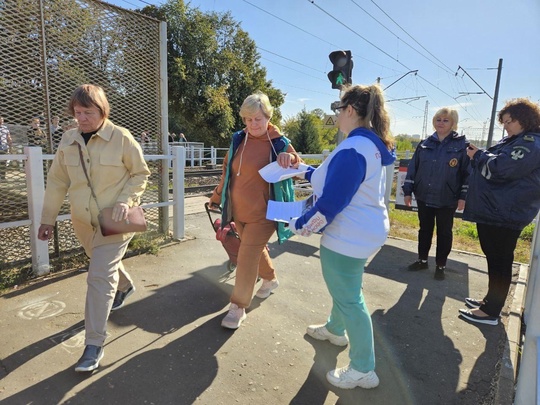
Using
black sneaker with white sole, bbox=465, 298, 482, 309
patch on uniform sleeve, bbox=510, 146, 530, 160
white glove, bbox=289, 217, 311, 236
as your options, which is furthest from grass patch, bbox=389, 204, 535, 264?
white glove, bbox=289, 217, 311, 236

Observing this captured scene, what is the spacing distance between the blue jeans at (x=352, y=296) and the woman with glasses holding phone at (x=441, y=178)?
227cm

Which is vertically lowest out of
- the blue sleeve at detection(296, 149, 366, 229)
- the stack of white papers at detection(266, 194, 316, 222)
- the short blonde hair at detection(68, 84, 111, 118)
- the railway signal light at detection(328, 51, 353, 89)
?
the stack of white papers at detection(266, 194, 316, 222)

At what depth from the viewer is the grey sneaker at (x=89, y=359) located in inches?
Result: 87.9

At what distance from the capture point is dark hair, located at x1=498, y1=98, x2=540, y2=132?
286 centimetres

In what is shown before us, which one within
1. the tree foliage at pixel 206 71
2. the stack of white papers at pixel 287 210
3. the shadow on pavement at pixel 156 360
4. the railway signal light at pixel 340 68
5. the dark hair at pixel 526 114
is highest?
the tree foliage at pixel 206 71

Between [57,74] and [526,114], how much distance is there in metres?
4.48

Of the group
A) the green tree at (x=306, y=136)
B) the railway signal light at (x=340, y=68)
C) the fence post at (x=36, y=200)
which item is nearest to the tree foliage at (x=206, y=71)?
the green tree at (x=306, y=136)

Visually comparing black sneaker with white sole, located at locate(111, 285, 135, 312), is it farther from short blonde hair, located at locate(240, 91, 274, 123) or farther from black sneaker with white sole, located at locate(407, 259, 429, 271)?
black sneaker with white sole, located at locate(407, 259, 429, 271)

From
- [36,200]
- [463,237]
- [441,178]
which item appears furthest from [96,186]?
[463,237]

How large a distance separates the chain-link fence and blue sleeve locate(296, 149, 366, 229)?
3.05 m

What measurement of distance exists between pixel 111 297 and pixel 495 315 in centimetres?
314

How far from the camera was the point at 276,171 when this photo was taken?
8.80 ft

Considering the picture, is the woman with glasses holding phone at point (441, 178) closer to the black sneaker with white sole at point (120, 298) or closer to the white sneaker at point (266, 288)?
the white sneaker at point (266, 288)

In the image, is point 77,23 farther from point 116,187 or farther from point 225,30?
point 225,30
